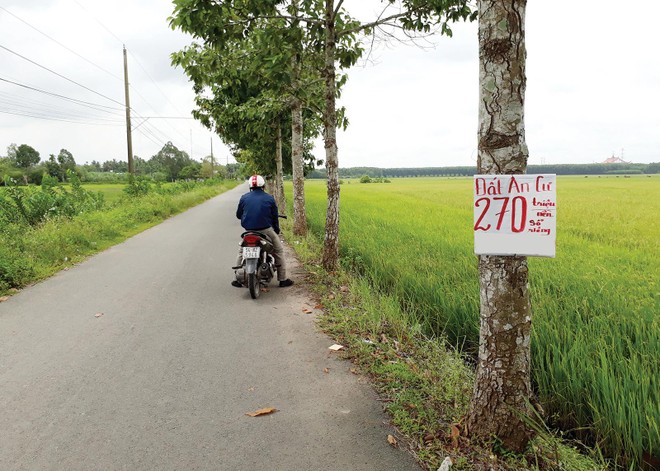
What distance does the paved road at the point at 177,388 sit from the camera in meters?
2.48

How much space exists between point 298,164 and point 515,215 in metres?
8.83

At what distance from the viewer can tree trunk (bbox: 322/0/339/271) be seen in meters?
6.49

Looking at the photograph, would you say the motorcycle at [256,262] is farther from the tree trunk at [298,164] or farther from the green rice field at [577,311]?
the tree trunk at [298,164]

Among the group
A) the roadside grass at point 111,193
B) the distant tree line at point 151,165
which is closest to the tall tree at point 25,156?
the distant tree line at point 151,165

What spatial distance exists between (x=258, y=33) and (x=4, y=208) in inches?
373

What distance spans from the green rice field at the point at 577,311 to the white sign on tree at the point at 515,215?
1.04m

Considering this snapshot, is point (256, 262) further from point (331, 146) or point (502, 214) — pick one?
point (502, 214)

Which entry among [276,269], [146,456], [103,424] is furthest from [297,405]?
[276,269]

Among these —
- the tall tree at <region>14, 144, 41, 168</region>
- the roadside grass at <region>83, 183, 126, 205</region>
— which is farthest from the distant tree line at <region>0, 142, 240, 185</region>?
the roadside grass at <region>83, 183, 126, 205</region>

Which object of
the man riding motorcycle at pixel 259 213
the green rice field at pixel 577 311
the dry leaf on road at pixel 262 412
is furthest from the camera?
the man riding motorcycle at pixel 259 213

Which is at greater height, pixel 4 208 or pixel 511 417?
pixel 4 208

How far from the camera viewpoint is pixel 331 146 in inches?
271

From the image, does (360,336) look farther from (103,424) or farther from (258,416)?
(103,424)

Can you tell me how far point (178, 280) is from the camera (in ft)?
22.7
